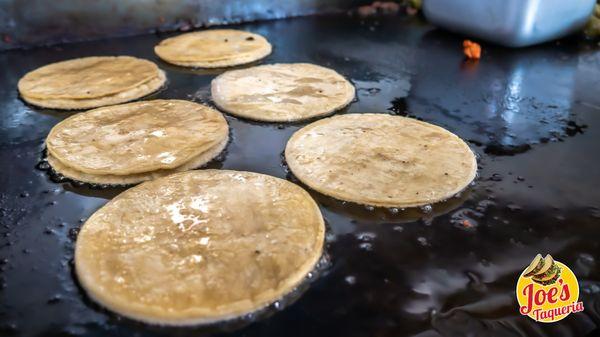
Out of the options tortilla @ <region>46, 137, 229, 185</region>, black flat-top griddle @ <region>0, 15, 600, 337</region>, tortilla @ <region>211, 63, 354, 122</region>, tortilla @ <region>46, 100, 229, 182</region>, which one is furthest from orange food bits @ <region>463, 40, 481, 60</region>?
tortilla @ <region>46, 137, 229, 185</region>

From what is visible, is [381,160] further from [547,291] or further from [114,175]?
[114,175]

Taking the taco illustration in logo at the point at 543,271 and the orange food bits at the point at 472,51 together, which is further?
the orange food bits at the point at 472,51

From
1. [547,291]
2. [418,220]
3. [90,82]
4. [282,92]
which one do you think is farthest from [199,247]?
[90,82]

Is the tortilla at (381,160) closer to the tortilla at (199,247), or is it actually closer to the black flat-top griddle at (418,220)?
the black flat-top griddle at (418,220)

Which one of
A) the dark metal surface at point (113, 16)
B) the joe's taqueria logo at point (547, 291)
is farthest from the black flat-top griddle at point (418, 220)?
the dark metal surface at point (113, 16)

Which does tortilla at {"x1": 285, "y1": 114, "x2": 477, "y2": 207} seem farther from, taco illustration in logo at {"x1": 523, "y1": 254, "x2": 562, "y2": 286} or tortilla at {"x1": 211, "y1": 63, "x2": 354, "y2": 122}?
taco illustration in logo at {"x1": 523, "y1": 254, "x2": 562, "y2": 286}

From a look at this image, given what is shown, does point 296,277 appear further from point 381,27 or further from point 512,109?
point 381,27
